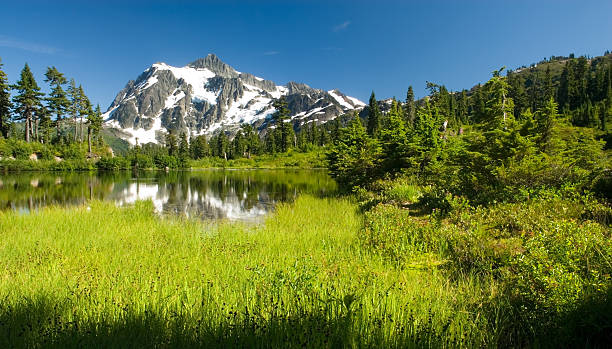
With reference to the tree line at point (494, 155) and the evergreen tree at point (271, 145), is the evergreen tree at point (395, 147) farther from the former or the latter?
the evergreen tree at point (271, 145)

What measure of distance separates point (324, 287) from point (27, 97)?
260ft

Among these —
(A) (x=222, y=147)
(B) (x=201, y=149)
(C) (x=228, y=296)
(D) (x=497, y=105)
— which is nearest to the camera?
(C) (x=228, y=296)

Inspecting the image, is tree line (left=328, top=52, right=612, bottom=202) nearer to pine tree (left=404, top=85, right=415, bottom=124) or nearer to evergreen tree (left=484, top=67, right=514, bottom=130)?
evergreen tree (left=484, top=67, right=514, bottom=130)

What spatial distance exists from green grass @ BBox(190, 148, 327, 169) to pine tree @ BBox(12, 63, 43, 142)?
39.1 metres

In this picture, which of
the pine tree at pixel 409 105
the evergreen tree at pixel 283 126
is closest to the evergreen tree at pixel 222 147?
the evergreen tree at pixel 283 126

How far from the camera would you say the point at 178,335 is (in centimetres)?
338

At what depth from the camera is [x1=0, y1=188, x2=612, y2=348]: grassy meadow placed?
3.18 meters

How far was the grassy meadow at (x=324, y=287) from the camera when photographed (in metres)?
3.18

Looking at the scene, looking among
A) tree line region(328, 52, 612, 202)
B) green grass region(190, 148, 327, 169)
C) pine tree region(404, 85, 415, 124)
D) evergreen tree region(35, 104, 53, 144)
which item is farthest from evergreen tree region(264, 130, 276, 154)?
tree line region(328, 52, 612, 202)

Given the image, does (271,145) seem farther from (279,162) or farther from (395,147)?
(395,147)

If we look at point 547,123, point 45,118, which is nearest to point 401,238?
point 547,123

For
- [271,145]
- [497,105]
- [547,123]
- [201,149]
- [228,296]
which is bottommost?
[228,296]

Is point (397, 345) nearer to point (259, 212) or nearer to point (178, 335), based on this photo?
point (178, 335)

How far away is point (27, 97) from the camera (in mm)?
58312
